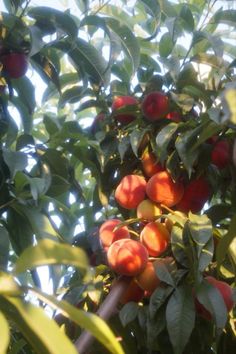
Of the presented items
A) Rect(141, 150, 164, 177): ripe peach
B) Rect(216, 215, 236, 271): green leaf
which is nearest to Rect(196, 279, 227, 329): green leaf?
Rect(216, 215, 236, 271): green leaf

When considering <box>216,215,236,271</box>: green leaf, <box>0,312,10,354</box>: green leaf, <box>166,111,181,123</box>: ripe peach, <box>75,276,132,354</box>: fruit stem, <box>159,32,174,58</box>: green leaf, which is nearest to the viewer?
<box>0,312,10,354</box>: green leaf

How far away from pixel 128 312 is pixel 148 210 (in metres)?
0.28

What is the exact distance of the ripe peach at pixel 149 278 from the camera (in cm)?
119

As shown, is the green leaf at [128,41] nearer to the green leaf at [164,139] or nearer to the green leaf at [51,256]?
the green leaf at [164,139]

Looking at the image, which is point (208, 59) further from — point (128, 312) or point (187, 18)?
point (128, 312)

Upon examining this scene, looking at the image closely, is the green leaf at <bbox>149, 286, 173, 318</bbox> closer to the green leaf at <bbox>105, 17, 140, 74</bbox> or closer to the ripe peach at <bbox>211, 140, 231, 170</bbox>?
the ripe peach at <bbox>211, 140, 231, 170</bbox>

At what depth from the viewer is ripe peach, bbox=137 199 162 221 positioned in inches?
52.7

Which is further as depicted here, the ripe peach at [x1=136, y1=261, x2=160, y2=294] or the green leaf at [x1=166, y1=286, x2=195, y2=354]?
the ripe peach at [x1=136, y1=261, x2=160, y2=294]

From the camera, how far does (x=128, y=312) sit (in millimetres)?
1152

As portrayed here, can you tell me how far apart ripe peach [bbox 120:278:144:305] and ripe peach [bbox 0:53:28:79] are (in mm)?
624

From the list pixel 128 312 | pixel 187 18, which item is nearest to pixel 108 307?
pixel 128 312

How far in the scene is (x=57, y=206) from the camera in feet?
5.22

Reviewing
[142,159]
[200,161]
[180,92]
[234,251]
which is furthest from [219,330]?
[180,92]

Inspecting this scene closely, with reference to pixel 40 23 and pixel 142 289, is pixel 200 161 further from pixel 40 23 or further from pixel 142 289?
pixel 40 23
